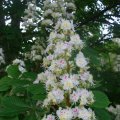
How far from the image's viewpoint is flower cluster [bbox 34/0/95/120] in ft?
5.88

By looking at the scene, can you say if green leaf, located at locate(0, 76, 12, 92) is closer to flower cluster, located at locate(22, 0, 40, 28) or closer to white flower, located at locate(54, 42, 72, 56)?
white flower, located at locate(54, 42, 72, 56)

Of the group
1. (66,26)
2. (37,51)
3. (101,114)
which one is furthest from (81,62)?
(37,51)

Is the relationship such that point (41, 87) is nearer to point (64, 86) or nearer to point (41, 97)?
point (41, 97)

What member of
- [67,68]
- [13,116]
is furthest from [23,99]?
[67,68]

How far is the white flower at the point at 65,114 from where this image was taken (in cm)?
175

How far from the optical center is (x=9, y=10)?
4199 millimetres

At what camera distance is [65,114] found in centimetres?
175

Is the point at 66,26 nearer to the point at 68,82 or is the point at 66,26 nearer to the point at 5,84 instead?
the point at 68,82

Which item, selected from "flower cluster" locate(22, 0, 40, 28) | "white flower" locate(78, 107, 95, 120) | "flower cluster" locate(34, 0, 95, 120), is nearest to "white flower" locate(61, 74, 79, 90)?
"flower cluster" locate(34, 0, 95, 120)

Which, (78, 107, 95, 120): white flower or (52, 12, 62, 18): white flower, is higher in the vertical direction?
(52, 12, 62, 18): white flower

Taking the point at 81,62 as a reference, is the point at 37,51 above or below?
above

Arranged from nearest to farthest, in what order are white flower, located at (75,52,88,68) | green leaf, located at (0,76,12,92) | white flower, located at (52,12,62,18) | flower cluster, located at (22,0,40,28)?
white flower, located at (75,52,88,68)
green leaf, located at (0,76,12,92)
white flower, located at (52,12,62,18)
flower cluster, located at (22,0,40,28)

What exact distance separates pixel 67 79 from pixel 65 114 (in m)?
0.16

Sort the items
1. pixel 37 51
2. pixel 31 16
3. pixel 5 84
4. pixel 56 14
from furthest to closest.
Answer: pixel 31 16 → pixel 37 51 → pixel 56 14 → pixel 5 84
